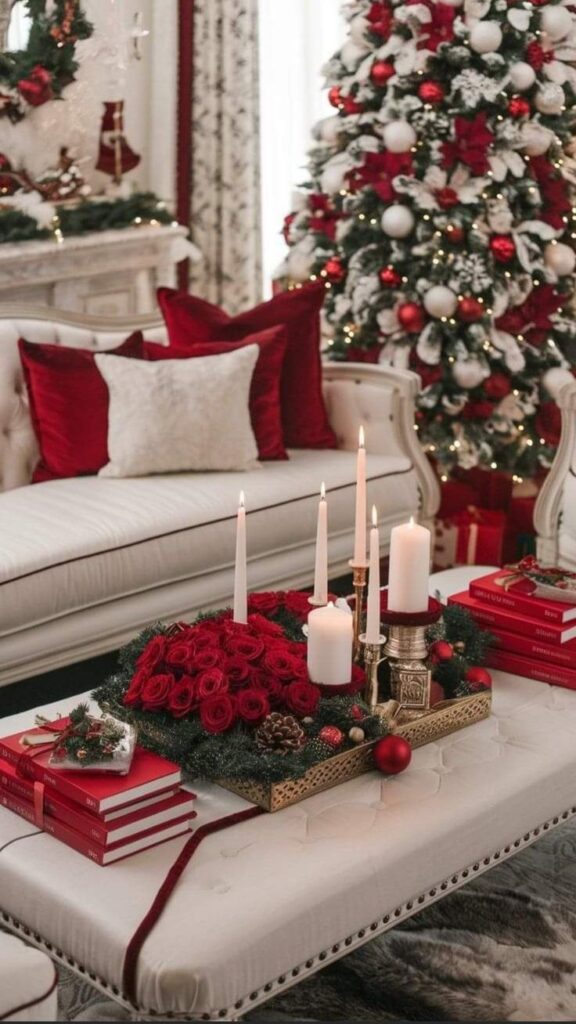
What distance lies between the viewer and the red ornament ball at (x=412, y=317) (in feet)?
14.5

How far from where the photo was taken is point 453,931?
2.40 m

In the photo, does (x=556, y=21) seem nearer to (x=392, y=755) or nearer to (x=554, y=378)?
(x=554, y=378)

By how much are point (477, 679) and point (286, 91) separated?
4180mm

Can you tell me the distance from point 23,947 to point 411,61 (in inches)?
137

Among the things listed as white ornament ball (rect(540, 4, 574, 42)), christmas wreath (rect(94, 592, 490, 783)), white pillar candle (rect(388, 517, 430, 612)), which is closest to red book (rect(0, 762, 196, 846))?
christmas wreath (rect(94, 592, 490, 783))

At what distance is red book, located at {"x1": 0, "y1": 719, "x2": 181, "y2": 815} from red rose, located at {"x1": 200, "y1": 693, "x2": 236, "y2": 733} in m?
0.10

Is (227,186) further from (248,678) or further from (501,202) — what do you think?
(248,678)

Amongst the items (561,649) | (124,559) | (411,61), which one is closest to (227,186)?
(411,61)

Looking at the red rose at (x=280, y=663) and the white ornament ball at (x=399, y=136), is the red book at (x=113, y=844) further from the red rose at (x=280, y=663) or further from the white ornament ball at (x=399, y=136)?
the white ornament ball at (x=399, y=136)

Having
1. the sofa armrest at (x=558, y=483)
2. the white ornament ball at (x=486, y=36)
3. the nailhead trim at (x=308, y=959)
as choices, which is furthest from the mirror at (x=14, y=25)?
the nailhead trim at (x=308, y=959)

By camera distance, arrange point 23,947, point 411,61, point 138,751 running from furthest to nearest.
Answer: point 411,61
point 138,751
point 23,947

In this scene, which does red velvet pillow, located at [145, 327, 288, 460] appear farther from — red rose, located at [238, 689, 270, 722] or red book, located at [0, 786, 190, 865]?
red book, located at [0, 786, 190, 865]

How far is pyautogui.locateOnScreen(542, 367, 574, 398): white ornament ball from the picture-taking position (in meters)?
4.43

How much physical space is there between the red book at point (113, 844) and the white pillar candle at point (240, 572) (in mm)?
451
